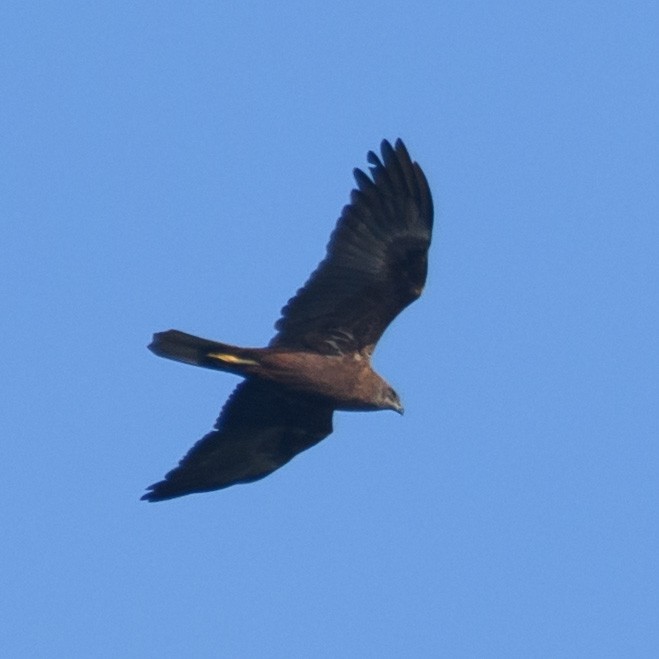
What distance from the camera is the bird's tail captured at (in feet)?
59.4

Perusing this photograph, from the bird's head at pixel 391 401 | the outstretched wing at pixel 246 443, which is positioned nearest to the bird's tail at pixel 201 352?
the outstretched wing at pixel 246 443

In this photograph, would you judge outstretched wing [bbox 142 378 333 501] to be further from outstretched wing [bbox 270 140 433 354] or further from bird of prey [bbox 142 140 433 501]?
outstretched wing [bbox 270 140 433 354]

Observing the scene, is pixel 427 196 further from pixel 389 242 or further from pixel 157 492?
pixel 157 492

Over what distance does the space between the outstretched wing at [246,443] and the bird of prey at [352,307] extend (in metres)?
0.07

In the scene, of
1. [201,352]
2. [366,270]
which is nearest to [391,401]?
[366,270]

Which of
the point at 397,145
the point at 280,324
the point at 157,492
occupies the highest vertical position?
the point at 397,145

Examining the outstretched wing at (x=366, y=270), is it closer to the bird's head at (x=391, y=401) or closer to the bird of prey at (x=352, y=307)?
the bird of prey at (x=352, y=307)

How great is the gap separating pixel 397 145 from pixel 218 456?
330 centimetres

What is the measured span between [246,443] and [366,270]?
79.4 inches

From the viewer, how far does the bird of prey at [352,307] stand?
60.9 ft

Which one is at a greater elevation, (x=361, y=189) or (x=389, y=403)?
(x=361, y=189)

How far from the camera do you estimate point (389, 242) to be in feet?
61.4

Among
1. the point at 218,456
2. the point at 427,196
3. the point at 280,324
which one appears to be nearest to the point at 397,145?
the point at 427,196

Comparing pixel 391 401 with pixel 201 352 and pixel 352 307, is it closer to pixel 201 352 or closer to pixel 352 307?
pixel 352 307
